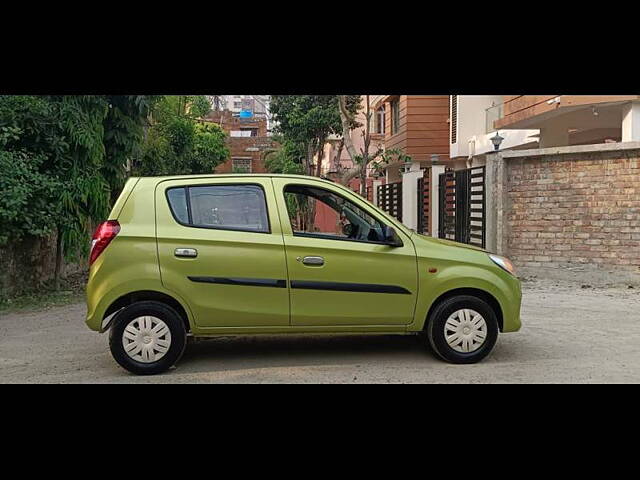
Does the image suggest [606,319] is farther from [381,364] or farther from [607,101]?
[607,101]

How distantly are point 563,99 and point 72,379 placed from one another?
43.9 ft

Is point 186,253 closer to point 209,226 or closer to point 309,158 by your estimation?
point 209,226

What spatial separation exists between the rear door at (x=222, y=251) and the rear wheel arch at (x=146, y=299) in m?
0.13

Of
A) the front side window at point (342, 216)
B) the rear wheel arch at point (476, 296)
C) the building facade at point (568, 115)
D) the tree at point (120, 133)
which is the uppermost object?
the building facade at point (568, 115)

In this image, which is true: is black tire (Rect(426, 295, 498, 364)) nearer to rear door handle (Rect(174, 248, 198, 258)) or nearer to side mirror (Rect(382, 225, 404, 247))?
side mirror (Rect(382, 225, 404, 247))

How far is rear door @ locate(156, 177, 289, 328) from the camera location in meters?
5.93

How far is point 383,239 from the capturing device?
6.14 metres

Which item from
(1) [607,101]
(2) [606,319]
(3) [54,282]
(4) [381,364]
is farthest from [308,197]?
(1) [607,101]

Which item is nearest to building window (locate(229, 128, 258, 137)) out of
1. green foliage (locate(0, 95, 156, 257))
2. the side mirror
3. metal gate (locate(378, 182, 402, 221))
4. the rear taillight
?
metal gate (locate(378, 182, 402, 221))

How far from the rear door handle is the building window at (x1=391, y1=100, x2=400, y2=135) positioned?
21.1 meters

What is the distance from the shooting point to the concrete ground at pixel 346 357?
5895 millimetres

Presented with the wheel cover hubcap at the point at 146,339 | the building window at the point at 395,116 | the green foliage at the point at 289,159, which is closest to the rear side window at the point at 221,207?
the wheel cover hubcap at the point at 146,339

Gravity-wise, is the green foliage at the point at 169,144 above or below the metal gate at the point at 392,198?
above

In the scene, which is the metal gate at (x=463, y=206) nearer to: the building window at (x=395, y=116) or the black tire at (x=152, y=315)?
the black tire at (x=152, y=315)
